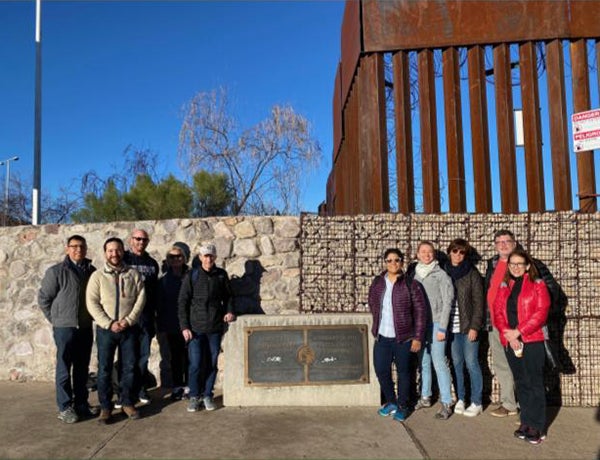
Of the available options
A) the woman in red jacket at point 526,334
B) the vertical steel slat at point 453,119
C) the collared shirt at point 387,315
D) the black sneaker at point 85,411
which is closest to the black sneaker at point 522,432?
the woman in red jacket at point 526,334

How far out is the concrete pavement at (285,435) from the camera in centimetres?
384

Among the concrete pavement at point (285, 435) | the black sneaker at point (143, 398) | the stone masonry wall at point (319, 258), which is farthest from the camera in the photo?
the stone masonry wall at point (319, 258)

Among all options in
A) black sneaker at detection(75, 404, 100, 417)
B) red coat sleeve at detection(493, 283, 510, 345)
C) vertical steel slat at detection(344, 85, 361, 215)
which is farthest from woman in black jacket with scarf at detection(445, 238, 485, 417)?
black sneaker at detection(75, 404, 100, 417)

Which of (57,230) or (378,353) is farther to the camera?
(57,230)

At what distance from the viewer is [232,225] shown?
19.9 feet

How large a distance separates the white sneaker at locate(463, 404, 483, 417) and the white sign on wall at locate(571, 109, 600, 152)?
2.88m

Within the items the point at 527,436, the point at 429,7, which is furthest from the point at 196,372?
the point at 429,7

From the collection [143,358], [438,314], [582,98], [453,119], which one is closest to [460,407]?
[438,314]

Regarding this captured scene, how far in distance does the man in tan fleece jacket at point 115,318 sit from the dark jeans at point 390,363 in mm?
2326

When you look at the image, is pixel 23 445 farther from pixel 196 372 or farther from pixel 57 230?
pixel 57 230

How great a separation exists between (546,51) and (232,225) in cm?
478

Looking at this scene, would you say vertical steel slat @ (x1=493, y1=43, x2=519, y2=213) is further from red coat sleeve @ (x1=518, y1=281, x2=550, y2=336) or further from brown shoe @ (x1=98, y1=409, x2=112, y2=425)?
brown shoe @ (x1=98, y1=409, x2=112, y2=425)

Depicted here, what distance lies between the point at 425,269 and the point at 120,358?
122 inches

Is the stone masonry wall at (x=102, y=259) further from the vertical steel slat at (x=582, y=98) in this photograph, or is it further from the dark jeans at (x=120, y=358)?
the vertical steel slat at (x=582, y=98)
